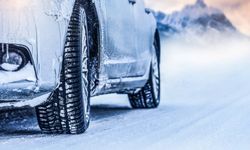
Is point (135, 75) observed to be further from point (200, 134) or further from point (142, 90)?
point (200, 134)

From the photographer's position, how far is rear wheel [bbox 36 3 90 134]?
520 cm

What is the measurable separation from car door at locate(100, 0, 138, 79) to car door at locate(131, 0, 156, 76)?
19 cm

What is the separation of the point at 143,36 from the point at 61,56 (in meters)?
2.79

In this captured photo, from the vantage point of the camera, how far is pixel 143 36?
25.5ft

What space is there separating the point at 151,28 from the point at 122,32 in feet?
5.85

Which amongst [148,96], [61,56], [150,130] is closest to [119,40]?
[150,130]

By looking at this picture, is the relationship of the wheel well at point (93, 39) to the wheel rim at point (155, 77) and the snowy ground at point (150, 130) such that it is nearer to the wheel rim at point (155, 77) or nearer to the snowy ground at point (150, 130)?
the snowy ground at point (150, 130)

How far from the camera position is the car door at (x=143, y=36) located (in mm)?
7438

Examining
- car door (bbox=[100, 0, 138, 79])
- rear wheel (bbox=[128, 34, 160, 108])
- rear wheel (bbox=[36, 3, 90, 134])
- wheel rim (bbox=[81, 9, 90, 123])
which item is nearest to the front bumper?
rear wheel (bbox=[36, 3, 90, 134])

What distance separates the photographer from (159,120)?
6488 mm

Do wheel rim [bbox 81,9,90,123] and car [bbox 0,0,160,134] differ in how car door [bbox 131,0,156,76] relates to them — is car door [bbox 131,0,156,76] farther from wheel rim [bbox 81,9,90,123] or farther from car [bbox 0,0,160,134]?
wheel rim [bbox 81,9,90,123]

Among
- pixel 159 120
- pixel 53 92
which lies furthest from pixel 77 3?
pixel 159 120

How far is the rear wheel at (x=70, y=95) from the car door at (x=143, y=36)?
1988 millimetres

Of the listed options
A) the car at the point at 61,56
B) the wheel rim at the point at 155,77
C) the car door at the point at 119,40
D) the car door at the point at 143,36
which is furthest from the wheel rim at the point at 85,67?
Answer: the wheel rim at the point at 155,77
